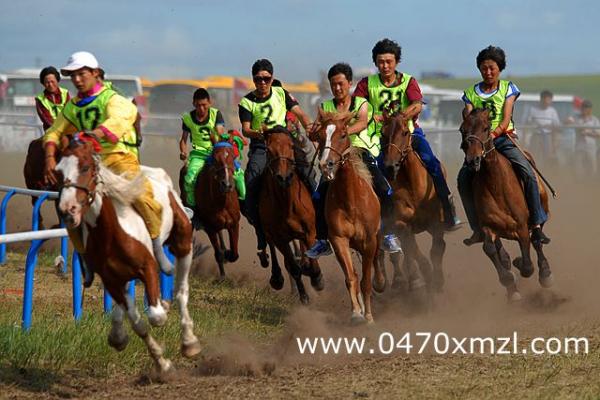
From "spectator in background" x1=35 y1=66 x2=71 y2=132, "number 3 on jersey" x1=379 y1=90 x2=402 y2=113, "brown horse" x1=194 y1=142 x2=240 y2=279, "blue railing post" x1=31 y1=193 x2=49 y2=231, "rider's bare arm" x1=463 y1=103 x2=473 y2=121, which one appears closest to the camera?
"blue railing post" x1=31 y1=193 x2=49 y2=231

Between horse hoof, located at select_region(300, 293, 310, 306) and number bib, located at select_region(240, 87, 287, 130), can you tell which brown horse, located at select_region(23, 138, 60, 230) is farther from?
horse hoof, located at select_region(300, 293, 310, 306)

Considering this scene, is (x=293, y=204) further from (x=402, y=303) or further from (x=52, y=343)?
(x=52, y=343)

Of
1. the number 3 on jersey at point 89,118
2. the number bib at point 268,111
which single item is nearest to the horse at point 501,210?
the number bib at point 268,111

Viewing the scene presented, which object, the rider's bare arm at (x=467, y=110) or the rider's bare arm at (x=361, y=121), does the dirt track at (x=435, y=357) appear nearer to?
the rider's bare arm at (x=361, y=121)

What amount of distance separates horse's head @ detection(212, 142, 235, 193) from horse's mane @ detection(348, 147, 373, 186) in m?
3.34

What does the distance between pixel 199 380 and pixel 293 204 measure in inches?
162

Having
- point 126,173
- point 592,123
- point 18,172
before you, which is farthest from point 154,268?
point 18,172

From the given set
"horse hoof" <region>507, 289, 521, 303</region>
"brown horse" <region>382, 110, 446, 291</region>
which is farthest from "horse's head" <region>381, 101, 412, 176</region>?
"horse hoof" <region>507, 289, 521, 303</region>

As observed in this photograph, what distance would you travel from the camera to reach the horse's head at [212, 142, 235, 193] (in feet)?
48.4

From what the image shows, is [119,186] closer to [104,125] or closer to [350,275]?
[104,125]

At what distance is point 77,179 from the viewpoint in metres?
7.80

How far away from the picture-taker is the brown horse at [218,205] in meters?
14.9

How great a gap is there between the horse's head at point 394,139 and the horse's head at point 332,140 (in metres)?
1.51

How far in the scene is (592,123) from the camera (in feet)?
→ 81.1
